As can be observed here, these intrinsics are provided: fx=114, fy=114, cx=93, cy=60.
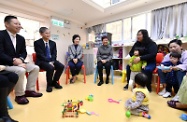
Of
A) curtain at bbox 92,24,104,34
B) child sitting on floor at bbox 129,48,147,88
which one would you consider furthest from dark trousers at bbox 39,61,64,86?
curtain at bbox 92,24,104,34

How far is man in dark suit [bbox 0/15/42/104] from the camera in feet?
4.66

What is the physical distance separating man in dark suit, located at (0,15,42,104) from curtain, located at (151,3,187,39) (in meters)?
3.04

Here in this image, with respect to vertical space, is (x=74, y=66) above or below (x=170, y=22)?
below

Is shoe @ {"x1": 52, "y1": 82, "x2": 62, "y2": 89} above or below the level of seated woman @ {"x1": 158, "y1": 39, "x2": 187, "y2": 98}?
below

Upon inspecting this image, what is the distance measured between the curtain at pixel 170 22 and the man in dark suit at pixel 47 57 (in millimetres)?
2604

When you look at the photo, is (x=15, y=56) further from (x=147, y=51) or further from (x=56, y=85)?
(x=147, y=51)

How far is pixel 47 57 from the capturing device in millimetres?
2100

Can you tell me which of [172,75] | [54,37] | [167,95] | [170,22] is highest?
[170,22]

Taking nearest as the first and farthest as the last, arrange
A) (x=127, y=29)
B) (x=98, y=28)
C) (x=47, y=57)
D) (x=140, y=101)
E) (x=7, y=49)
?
(x=140, y=101) → (x=7, y=49) → (x=47, y=57) → (x=127, y=29) → (x=98, y=28)

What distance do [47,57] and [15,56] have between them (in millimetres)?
569

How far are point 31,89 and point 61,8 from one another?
8.73ft

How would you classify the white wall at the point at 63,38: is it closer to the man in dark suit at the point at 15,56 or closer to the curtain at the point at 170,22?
the man in dark suit at the point at 15,56

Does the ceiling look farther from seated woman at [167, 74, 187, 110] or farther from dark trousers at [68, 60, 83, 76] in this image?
seated woman at [167, 74, 187, 110]

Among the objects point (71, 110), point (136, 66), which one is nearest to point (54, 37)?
point (136, 66)
